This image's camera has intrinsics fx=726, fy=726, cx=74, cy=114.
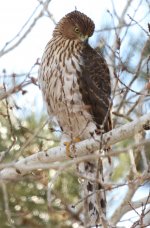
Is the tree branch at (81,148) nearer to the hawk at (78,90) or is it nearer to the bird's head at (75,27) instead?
the hawk at (78,90)

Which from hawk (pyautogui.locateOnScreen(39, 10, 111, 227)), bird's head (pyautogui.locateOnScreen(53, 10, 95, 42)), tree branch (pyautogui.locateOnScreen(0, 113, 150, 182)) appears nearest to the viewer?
tree branch (pyautogui.locateOnScreen(0, 113, 150, 182))

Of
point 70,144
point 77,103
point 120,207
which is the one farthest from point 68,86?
point 120,207

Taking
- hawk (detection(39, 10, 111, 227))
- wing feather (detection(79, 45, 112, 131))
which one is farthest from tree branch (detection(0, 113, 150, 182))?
wing feather (detection(79, 45, 112, 131))

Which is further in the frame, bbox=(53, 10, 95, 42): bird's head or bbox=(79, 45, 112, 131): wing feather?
bbox=(53, 10, 95, 42): bird's head

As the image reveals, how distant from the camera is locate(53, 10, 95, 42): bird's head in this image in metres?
7.37

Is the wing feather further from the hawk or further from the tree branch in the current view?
the tree branch

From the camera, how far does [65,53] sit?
709 cm

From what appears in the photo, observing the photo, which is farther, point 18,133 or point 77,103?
point 18,133

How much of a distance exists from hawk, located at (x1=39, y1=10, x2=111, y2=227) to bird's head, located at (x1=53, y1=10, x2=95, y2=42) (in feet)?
0.11

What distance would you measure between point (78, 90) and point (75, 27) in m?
0.91

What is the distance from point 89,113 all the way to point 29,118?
3.66ft

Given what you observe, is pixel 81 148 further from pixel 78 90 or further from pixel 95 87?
pixel 95 87

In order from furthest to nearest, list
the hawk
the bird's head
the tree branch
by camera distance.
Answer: the bird's head → the hawk → the tree branch

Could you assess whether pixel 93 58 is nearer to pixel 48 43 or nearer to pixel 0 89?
pixel 48 43
